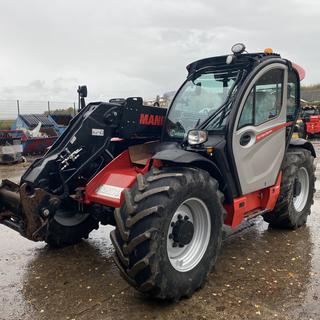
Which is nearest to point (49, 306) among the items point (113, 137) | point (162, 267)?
point (162, 267)

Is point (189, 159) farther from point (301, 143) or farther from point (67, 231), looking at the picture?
point (301, 143)

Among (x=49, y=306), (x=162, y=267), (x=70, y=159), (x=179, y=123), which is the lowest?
(x=49, y=306)

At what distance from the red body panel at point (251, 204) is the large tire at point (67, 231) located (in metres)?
1.80

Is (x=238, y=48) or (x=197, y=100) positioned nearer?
(x=238, y=48)

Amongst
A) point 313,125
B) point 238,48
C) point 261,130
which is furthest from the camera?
point 313,125

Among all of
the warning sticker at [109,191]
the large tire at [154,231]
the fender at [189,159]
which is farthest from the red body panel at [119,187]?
the large tire at [154,231]

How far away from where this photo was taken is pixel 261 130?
4758 millimetres

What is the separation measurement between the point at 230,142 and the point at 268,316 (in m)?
1.77

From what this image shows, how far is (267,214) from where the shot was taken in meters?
5.71

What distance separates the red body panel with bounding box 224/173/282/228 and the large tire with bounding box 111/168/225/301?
0.77m

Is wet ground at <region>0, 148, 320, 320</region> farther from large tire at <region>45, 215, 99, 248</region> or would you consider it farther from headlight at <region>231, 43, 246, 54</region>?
headlight at <region>231, 43, 246, 54</region>

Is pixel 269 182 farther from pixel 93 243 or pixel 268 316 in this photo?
pixel 93 243

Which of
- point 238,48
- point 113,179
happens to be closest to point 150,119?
point 113,179

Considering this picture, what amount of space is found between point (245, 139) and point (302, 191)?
2.11m
